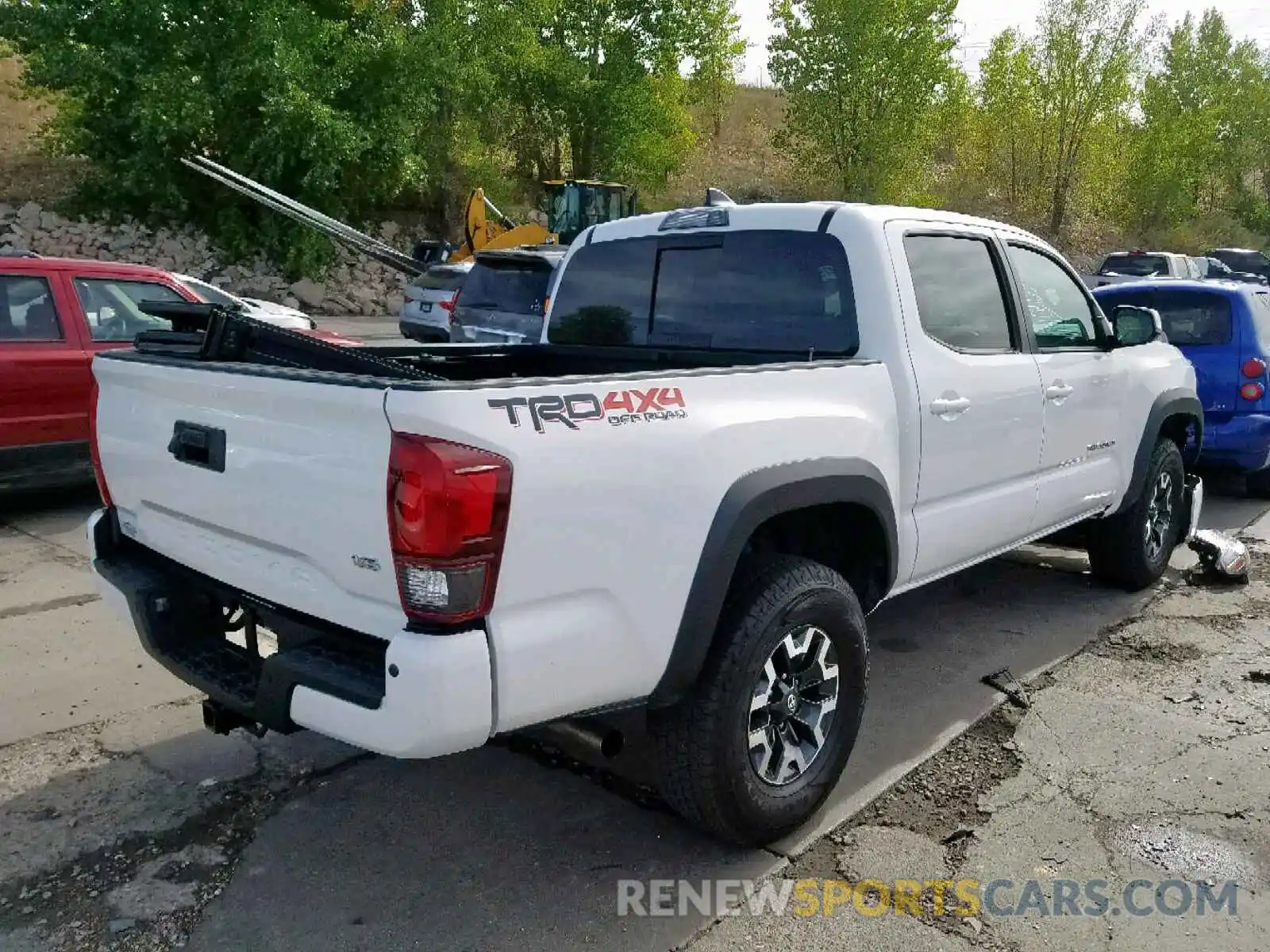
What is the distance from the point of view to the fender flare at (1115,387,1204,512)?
535 cm

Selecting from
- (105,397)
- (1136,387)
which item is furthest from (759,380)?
(1136,387)

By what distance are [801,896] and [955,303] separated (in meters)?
2.30

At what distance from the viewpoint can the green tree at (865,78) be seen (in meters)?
34.5

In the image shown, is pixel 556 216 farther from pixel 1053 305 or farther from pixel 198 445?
pixel 198 445

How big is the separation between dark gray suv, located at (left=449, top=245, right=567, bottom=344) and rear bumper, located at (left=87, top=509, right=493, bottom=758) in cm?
733

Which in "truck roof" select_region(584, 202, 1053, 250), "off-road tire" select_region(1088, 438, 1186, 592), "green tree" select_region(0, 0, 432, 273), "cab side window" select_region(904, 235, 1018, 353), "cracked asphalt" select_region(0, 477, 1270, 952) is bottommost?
"cracked asphalt" select_region(0, 477, 1270, 952)

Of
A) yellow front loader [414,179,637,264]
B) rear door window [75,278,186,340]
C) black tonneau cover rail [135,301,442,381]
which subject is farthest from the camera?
yellow front loader [414,179,637,264]

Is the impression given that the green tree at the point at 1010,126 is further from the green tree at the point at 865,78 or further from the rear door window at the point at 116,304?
the rear door window at the point at 116,304

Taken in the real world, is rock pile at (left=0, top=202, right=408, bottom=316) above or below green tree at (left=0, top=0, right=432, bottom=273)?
below

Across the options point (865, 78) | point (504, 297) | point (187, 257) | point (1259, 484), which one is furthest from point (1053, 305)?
point (865, 78)

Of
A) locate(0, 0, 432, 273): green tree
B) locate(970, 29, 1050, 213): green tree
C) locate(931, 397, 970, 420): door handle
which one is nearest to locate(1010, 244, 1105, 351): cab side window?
locate(931, 397, 970, 420): door handle

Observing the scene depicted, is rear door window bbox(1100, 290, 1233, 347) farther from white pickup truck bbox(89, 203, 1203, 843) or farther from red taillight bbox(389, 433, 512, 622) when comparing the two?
red taillight bbox(389, 433, 512, 622)

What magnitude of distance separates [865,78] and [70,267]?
32.7 meters

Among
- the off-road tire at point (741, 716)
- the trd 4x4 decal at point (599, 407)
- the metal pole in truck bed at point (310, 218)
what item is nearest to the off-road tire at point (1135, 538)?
the off-road tire at point (741, 716)
